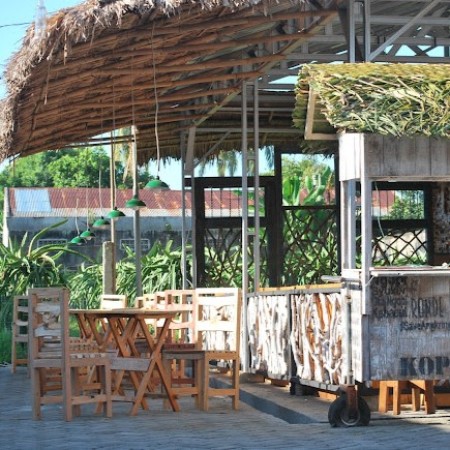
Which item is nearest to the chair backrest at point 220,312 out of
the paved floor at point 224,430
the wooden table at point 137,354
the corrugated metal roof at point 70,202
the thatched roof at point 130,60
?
the wooden table at point 137,354

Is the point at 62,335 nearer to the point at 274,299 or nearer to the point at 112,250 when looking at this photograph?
the point at 274,299

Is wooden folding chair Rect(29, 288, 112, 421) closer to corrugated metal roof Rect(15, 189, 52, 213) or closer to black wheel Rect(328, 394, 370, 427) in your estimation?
black wheel Rect(328, 394, 370, 427)

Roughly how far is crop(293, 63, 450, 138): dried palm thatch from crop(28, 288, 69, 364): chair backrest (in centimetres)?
248

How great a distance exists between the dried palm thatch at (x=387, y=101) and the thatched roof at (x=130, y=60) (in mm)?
1749

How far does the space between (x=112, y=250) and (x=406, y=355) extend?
11.6 metres

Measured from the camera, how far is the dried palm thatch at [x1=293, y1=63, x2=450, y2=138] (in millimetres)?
8188

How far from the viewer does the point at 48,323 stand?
959 centimetres

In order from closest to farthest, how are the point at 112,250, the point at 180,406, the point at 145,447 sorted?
the point at 145,447
the point at 180,406
the point at 112,250

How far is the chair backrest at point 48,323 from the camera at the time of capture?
368 inches

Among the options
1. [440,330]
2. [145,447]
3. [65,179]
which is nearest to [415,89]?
[440,330]

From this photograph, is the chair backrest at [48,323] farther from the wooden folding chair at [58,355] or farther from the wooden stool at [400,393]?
the wooden stool at [400,393]

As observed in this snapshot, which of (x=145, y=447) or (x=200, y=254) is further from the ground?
(x=200, y=254)

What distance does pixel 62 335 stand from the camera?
941cm

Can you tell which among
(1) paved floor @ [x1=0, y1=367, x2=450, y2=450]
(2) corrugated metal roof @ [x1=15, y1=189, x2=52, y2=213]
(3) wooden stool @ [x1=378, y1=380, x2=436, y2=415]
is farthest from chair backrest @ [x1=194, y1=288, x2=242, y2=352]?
(2) corrugated metal roof @ [x1=15, y1=189, x2=52, y2=213]
